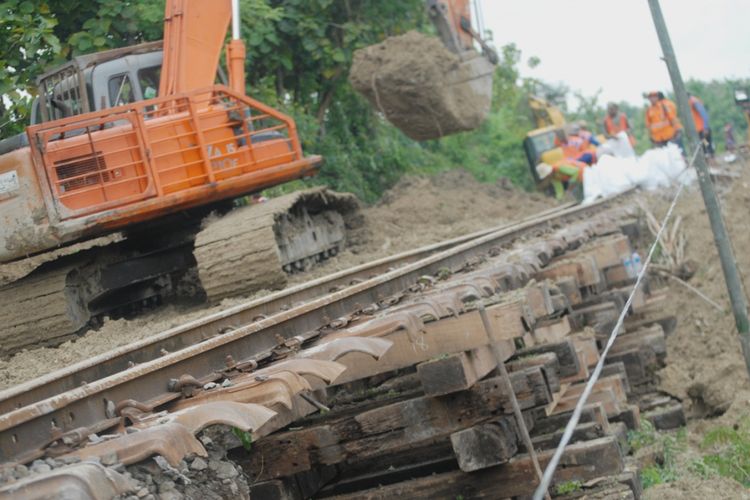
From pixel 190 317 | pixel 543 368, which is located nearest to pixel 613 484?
pixel 543 368

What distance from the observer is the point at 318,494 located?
5922 millimetres

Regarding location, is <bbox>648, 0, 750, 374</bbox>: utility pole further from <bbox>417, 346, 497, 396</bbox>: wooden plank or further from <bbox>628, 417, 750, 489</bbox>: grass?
<bbox>417, 346, 497, 396</bbox>: wooden plank

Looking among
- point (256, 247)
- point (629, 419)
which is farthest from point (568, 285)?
point (256, 247)

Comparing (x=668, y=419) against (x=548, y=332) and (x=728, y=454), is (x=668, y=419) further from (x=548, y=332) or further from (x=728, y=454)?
(x=548, y=332)

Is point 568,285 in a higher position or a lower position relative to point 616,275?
higher

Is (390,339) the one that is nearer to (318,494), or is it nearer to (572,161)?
(318,494)

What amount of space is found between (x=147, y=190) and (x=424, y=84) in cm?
626

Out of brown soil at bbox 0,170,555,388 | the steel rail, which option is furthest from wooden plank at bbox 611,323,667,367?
brown soil at bbox 0,170,555,388

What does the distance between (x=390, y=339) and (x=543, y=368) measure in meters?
0.94

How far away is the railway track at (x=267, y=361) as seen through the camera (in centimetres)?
381

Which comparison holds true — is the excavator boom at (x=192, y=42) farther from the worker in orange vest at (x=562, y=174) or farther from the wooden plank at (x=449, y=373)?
the worker in orange vest at (x=562, y=174)

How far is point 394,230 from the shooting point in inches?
615

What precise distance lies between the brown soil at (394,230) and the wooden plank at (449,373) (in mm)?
3935

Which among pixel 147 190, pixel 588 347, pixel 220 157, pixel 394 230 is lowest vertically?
pixel 588 347
